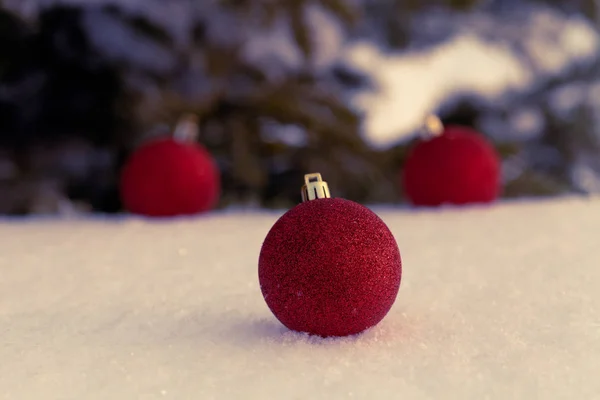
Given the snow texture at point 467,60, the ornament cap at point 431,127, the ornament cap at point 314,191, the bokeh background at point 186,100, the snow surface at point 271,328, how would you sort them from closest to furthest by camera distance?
the snow surface at point 271,328 → the ornament cap at point 314,191 → the ornament cap at point 431,127 → the bokeh background at point 186,100 → the snow texture at point 467,60

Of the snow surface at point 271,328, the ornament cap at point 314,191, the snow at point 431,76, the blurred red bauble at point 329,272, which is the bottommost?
the snow surface at point 271,328

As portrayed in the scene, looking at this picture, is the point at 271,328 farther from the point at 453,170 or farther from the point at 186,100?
the point at 186,100

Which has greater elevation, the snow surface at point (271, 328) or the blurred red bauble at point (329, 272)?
the blurred red bauble at point (329, 272)

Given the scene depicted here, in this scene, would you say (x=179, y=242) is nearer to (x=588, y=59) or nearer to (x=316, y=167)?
(x=316, y=167)

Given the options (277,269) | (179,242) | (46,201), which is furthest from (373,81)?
(277,269)

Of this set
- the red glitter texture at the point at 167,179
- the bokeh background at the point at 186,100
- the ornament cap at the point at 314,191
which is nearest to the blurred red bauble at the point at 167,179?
the red glitter texture at the point at 167,179

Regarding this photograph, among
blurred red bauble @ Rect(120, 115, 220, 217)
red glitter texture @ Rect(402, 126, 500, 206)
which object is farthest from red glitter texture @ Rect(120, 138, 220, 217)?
red glitter texture @ Rect(402, 126, 500, 206)

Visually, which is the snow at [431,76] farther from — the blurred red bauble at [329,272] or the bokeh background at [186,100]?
the blurred red bauble at [329,272]
